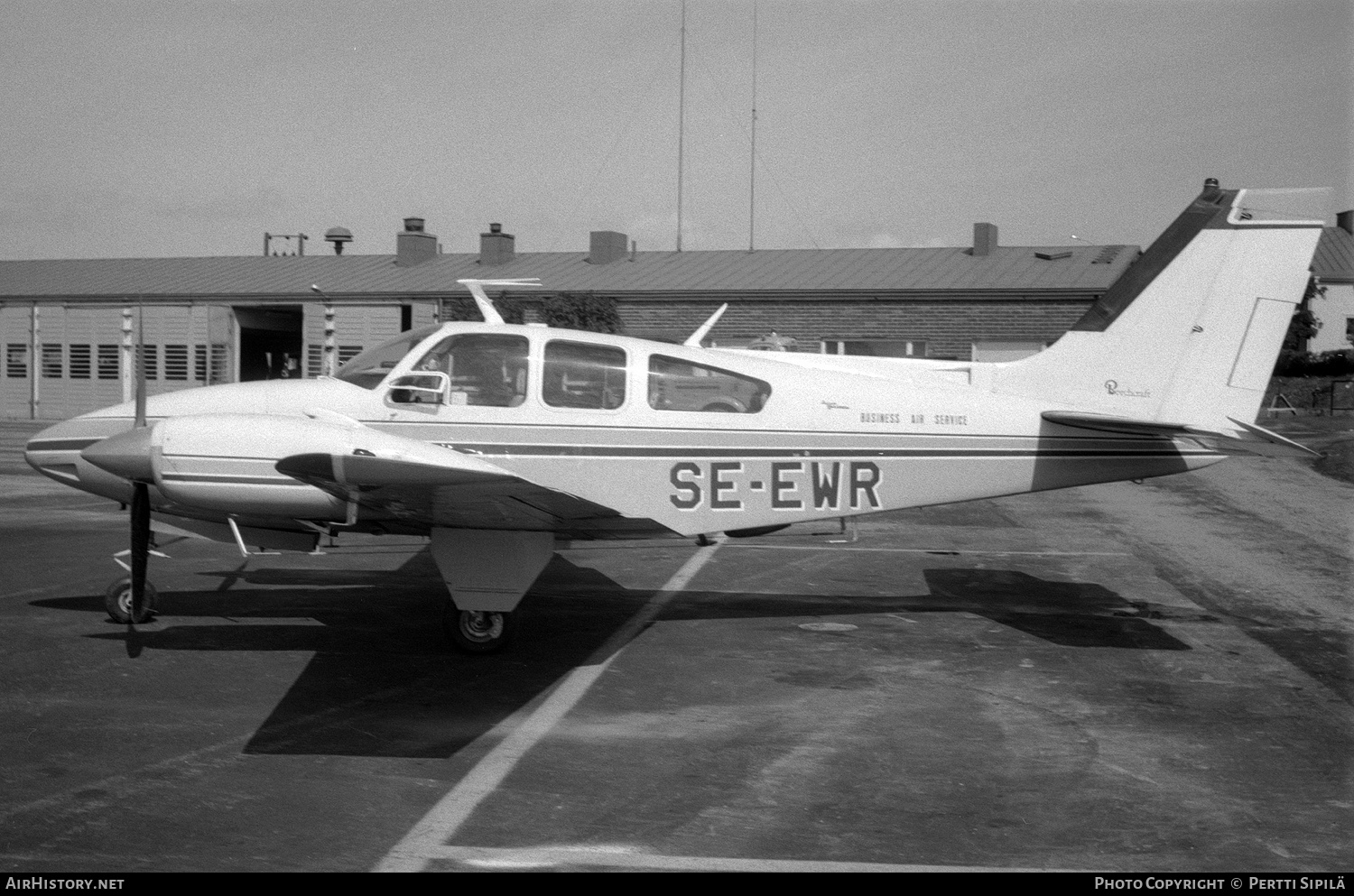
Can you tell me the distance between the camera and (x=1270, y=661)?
8219mm

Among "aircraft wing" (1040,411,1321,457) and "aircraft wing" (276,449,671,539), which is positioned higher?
"aircraft wing" (1040,411,1321,457)

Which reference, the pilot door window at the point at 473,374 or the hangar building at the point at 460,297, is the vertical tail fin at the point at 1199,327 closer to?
the pilot door window at the point at 473,374

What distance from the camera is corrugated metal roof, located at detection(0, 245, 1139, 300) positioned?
34312mm

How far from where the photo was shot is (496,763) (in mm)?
5906

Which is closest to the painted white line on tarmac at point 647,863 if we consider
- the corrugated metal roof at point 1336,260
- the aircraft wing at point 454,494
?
the aircraft wing at point 454,494

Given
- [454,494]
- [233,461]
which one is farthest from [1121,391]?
[233,461]

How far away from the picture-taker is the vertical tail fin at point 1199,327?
913cm

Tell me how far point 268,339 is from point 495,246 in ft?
30.3

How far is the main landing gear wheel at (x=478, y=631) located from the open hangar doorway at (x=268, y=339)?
107 ft

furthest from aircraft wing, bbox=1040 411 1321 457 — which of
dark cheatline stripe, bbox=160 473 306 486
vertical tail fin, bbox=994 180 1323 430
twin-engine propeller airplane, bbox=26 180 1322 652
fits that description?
dark cheatline stripe, bbox=160 473 306 486

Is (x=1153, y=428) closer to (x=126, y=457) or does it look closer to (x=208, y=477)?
(x=208, y=477)

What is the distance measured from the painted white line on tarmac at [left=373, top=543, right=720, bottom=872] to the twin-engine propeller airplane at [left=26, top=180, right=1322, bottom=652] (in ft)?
2.57

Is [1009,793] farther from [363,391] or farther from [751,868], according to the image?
[363,391]

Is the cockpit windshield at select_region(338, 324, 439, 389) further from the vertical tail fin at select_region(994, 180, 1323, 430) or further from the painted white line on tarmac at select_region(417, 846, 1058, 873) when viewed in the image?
the vertical tail fin at select_region(994, 180, 1323, 430)
